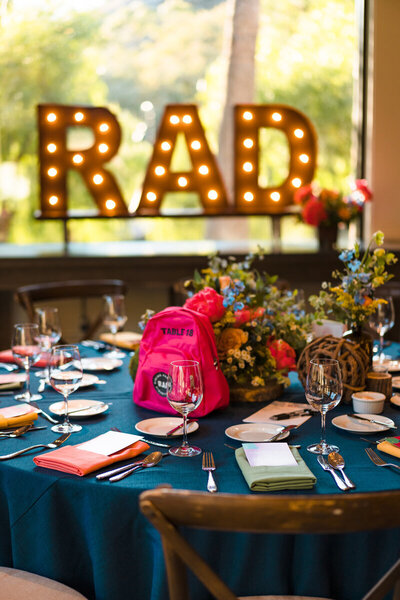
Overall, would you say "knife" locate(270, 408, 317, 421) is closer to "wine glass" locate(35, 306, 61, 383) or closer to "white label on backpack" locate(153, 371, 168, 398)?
"white label on backpack" locate(153, 371, 168, 398)

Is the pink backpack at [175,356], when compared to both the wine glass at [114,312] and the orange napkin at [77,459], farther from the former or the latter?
the wine glass at [114,312]

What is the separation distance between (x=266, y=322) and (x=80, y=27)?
3.11m

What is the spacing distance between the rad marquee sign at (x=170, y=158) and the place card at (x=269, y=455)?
2.73m

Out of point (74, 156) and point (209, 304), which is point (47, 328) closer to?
point (209, 304)

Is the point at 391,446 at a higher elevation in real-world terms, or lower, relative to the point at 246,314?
lower

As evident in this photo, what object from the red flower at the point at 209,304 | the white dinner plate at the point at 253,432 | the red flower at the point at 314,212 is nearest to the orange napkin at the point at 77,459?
the white dinner plate at the point at 253,432

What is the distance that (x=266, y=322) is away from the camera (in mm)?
1936

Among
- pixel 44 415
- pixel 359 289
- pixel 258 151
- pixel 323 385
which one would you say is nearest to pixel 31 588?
pixel 44 415

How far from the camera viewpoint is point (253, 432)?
165cm

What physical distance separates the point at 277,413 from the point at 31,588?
733 millimetres

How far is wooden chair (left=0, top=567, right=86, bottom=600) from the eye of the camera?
1.37m

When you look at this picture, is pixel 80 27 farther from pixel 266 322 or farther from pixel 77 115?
pixel 266 322

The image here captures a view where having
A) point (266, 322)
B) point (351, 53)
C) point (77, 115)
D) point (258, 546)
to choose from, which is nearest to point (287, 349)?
point (266, 322)

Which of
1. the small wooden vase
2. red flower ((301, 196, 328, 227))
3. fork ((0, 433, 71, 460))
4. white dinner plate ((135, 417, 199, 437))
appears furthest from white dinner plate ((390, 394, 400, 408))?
red flower ((301, 196, 328, 227))
